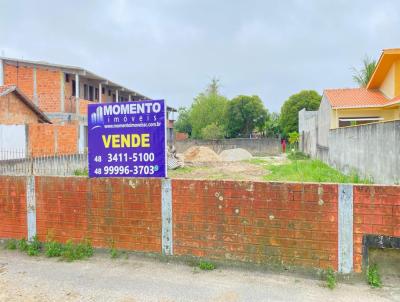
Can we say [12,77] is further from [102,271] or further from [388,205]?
[388,205]

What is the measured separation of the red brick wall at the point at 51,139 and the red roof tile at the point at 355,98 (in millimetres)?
13918

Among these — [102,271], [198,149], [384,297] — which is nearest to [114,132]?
[102,271]

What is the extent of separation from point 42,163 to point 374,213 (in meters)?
9.56

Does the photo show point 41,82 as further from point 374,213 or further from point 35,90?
point 374,213

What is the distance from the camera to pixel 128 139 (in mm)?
4918

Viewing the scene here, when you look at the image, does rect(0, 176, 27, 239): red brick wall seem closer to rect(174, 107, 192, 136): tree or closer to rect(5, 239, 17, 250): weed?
rect(5, 239, 17, 250): weed

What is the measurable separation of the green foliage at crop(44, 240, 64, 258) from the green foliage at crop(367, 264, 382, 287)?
14.3ft

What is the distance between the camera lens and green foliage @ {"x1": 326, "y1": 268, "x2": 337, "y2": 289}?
379 cm

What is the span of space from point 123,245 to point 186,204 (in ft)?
4.08

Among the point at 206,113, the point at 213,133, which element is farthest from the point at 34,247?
the point at 206,113

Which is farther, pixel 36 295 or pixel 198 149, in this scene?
pixel 198 149

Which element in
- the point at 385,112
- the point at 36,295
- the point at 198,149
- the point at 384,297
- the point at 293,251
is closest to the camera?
the point at 384,297

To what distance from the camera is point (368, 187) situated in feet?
12.7

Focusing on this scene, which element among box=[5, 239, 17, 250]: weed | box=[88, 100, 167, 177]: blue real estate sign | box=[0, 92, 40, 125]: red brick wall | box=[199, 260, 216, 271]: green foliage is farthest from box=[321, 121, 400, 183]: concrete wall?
box=[0, 92, 40, 125]: red brick wall
